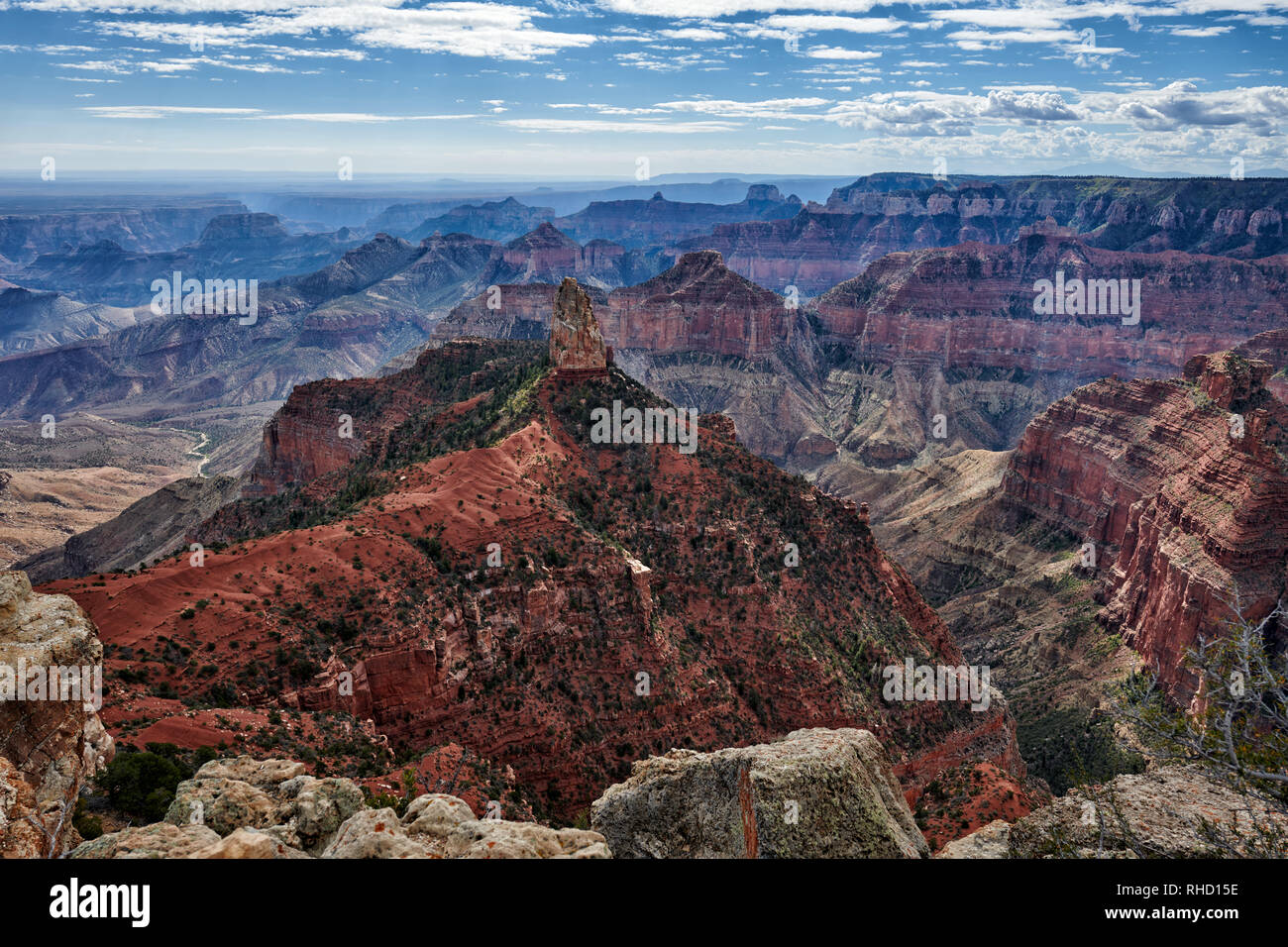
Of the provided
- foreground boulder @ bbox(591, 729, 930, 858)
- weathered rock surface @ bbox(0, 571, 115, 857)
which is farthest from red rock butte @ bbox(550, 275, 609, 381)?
foreground boulder @ bbox(591, 729, 930, 858)

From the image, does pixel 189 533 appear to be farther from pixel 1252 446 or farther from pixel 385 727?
pixel 1252 446

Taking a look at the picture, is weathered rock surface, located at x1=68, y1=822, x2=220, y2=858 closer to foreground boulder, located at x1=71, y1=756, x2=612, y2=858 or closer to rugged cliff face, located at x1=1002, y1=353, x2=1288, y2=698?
foreground boulder, located at x1=71, y1=756, x2=612, y2=858

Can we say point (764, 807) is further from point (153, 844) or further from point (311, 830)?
point (153, 844)

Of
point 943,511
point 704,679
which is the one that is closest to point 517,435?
point 704,679

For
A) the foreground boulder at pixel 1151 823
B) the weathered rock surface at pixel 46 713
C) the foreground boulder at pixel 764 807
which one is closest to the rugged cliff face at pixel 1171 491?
the foreground boulder at pixel 1151 823

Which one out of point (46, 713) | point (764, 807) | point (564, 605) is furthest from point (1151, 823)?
point (564, 605)
